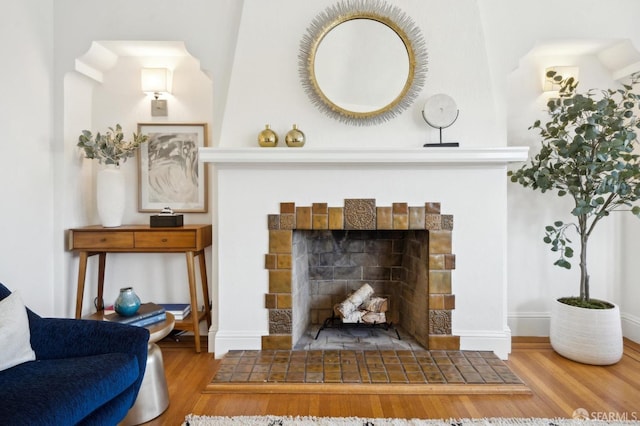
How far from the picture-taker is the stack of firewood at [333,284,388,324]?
2.63 meters

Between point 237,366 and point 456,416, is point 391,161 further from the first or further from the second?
point 237,366

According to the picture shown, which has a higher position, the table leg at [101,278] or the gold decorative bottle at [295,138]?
the gold decorative bottle at [295,138]

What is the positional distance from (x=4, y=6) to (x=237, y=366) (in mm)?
2544

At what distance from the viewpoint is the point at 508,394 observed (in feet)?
6.63

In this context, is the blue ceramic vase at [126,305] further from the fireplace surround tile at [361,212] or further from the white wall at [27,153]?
the fireplace surround tile at [361,212]

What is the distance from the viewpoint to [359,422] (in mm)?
1753

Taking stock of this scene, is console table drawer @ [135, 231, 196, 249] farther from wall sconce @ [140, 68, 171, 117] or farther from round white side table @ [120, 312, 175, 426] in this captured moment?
wall sconce @ [140, 68, 171, 117]

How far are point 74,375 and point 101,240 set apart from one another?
131 centimetres

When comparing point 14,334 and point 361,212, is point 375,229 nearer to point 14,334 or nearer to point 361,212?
point 361,212

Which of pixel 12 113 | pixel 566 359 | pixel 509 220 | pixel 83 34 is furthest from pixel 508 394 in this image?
pixel 83 34

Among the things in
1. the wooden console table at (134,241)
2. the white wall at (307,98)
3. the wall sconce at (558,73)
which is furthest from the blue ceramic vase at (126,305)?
the wall sconce at (558,73)

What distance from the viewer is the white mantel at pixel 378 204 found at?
245cm

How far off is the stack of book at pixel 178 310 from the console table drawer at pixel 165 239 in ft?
1.72

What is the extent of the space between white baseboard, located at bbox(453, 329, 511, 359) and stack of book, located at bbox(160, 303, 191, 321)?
1910mm
